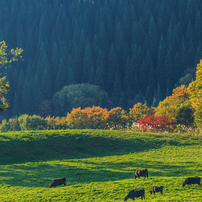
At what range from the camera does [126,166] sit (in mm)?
21422

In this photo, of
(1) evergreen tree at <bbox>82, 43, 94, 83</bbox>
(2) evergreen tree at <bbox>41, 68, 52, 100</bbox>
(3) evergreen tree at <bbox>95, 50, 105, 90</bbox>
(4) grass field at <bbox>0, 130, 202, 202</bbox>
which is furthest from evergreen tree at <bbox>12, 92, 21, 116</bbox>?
(4) grass field at <bbox>0, 130, 202, 202</bbox>

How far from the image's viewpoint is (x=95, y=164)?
22.3 meters

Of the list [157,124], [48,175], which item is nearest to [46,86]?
[157,124]

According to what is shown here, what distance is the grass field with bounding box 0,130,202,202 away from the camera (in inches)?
568

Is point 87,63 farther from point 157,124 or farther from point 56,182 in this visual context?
point 56,182

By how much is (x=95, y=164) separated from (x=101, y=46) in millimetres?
122214

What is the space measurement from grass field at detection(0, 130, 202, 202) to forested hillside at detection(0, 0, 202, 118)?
74679 mm

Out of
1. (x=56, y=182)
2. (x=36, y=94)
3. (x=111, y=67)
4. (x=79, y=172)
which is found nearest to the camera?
(x=56, y=182)

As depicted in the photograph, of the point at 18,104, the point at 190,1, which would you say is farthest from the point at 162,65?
the point at 18,104

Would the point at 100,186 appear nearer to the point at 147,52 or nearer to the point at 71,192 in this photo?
the point at 71,192

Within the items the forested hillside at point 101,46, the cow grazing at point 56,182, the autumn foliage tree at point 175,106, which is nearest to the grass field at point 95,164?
the cow grazing at point 56,182

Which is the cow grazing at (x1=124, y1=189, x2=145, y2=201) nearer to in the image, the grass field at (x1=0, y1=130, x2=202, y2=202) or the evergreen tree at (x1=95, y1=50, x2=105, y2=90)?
the grass field at (x1=0, y1=130, x2=202, y2=202)

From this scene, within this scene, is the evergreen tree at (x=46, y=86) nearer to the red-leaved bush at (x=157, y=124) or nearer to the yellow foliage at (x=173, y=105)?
the yellow foliage at (x=173, y=105)

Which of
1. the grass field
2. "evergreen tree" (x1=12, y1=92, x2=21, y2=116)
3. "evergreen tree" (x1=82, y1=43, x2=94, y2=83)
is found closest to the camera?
the grass field
